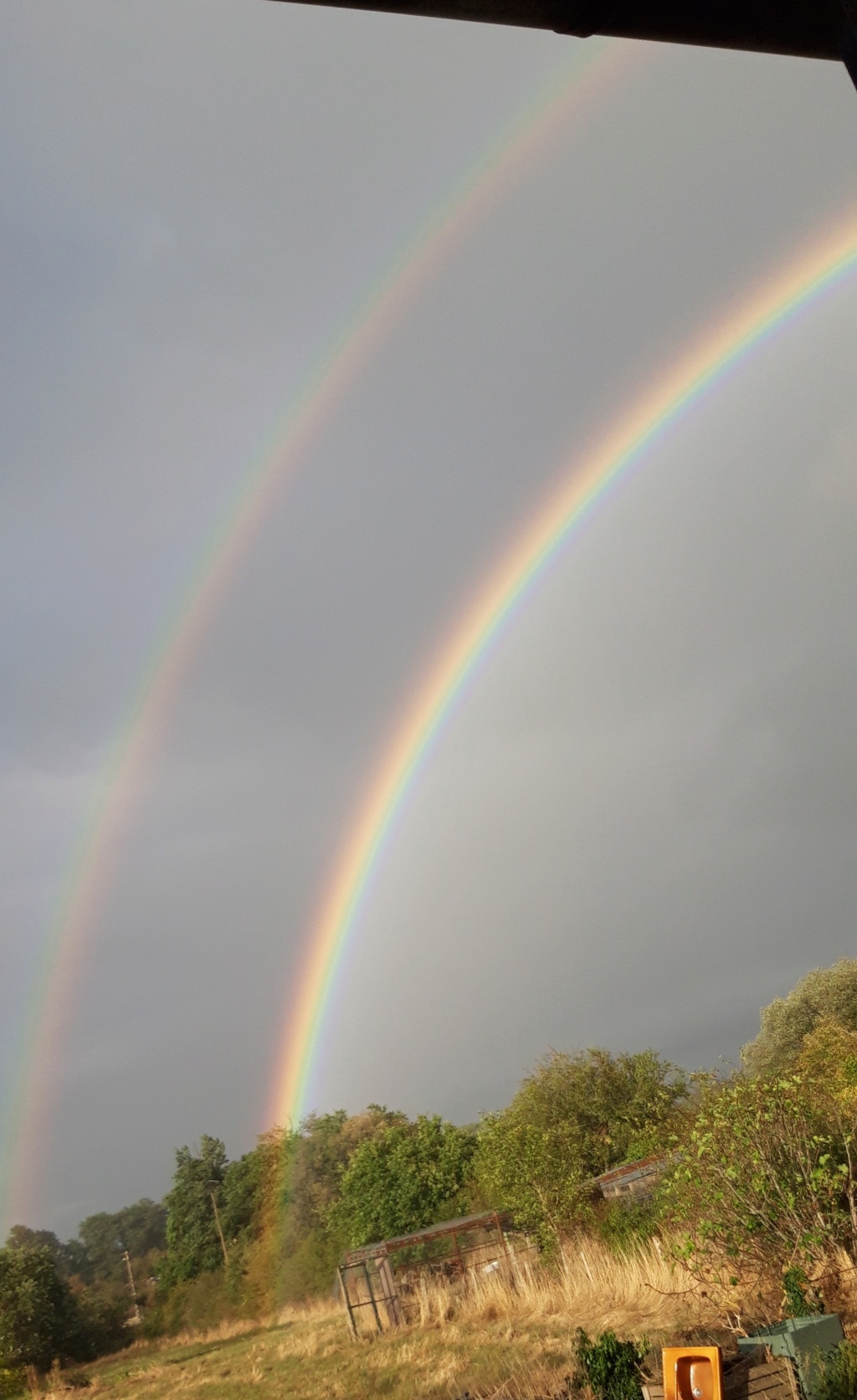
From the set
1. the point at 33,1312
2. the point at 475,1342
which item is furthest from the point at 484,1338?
the point at 33,1312

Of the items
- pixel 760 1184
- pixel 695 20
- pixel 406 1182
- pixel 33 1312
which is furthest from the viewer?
pixel 406 1182

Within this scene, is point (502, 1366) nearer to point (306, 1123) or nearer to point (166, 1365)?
point (166, 1365)

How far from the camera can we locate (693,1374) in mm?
6586

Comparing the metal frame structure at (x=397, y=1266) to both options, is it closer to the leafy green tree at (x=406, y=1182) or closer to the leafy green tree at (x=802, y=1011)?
the leafy green tree at (x=406, y=1182)

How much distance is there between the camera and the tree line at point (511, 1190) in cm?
991

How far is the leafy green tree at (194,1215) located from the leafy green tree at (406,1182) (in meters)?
12.3

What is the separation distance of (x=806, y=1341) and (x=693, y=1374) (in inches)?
36.9

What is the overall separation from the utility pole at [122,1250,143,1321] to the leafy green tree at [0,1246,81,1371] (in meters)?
Result: 5.15

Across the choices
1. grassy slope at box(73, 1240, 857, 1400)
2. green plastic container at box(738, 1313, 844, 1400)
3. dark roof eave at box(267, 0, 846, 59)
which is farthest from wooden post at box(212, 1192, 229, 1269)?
dark roof eave at box(267, 0, 846, 59)

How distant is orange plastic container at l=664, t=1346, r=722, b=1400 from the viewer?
6504 mm

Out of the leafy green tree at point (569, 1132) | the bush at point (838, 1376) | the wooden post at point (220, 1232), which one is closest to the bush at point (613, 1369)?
the bush at point (838, 1376)

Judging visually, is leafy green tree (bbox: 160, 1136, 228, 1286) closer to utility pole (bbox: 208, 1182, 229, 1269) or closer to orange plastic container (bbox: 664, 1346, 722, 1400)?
utility pole (bbox: 208, 1182, 229, 1269)

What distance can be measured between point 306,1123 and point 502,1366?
42932mm

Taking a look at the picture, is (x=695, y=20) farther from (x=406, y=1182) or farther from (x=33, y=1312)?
(x=33, y=1312)
